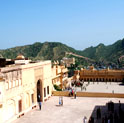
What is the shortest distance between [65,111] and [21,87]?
4.76 meters

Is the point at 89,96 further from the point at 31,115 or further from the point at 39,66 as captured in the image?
the point at 31,115

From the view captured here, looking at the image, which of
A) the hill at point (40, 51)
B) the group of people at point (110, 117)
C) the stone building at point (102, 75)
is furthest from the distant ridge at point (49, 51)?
the group of people at point (110, 117)

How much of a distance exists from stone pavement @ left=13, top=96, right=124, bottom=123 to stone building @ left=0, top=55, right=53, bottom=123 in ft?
2.97

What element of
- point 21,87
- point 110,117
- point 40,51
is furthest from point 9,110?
point 40,51

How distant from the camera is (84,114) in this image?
19141mm

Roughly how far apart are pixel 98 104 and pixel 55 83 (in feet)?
46.1

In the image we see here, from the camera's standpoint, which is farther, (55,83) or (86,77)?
(86,77)

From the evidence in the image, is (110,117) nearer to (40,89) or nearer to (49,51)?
(40,89)

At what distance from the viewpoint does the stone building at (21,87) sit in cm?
1708

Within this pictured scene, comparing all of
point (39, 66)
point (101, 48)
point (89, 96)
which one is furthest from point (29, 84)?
point (101, 48)

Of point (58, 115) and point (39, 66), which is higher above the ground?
point (39, 66)

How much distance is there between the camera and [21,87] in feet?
65.5

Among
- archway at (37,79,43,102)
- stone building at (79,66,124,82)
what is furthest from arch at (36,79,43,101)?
stone building at (79,66,124,82)

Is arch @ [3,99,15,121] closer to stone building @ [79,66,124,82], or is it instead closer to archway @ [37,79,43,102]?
archway @ [37,79,43,102]
